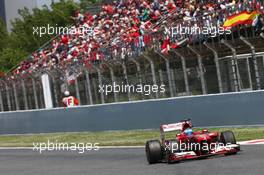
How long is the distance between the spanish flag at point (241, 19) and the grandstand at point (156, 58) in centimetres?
18

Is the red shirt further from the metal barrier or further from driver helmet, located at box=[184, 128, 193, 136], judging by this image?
driver helmet, located at box=[184, 128, 193, 136]

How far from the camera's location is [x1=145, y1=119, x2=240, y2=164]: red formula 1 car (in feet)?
37.6

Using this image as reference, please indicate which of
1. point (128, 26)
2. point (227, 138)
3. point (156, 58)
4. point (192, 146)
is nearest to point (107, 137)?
point (156, 58)

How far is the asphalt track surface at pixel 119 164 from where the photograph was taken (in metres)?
10.1

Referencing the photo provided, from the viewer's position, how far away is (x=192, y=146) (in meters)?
11.6

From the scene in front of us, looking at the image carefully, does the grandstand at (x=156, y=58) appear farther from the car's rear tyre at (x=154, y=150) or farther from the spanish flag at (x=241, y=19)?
the car's rear tyre at (x=154, y=150)

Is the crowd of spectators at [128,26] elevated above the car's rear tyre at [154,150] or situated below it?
above

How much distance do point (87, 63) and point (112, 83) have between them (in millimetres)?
1777

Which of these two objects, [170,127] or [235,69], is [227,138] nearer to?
[170,127]

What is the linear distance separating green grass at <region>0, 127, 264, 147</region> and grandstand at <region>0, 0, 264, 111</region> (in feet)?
5.92

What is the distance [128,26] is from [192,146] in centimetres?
1961

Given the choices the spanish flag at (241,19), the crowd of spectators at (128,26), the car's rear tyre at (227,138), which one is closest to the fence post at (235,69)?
the spanish flag at (241,19)

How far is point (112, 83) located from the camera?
77.7 feet

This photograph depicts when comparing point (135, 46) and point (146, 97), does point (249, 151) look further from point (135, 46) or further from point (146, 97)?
point (135, 46)
